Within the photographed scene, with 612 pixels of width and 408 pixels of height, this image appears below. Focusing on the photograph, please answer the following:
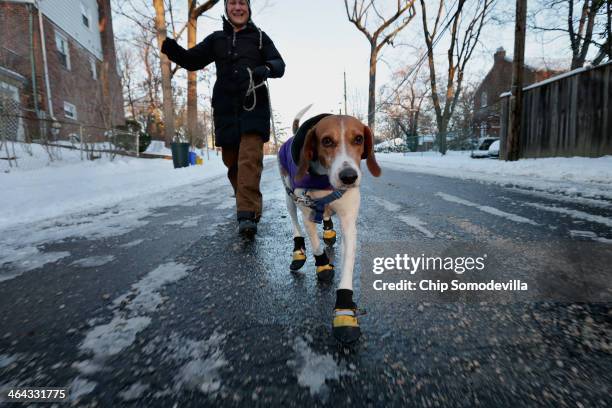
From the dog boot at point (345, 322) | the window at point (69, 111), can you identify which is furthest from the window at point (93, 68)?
the dog boot at point (345, 322)

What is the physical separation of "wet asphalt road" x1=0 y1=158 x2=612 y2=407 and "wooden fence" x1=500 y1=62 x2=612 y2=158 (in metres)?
8.65

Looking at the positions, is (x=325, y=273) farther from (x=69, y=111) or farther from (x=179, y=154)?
(x=69, y=111)

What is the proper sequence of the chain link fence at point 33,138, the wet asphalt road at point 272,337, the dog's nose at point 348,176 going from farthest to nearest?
the chain link fence at point 33,138, the dog's nose at point 348,176, the wet asphalt road at point 272,337

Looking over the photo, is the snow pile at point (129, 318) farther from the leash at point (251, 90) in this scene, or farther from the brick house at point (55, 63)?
the brick house at point (55, 63)

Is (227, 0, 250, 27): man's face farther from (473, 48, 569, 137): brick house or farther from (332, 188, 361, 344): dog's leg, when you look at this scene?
(473, 48, 569, 137): brick house

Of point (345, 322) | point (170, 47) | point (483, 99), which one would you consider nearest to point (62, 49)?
point (170, 47)

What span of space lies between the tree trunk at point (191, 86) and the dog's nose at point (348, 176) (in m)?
18.2

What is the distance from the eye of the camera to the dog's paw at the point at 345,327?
138 cm

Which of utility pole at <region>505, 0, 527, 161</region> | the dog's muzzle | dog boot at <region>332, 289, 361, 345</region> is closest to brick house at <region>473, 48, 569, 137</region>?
utility pole at <region>505, 0, 527, 161</region>

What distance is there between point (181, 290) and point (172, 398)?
0.93 m

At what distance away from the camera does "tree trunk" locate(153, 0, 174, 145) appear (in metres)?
14.5

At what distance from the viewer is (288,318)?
1590 millimetres

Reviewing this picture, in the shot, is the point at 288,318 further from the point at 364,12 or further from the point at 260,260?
the point at 364,12

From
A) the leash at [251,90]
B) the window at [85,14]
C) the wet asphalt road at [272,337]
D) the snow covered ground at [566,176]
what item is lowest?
the wet asphalt road at [272,337]
